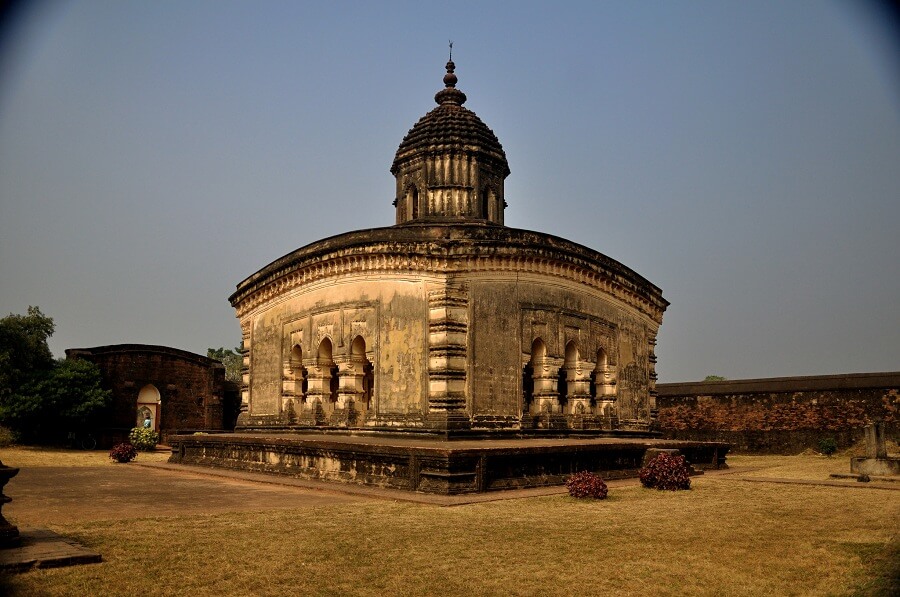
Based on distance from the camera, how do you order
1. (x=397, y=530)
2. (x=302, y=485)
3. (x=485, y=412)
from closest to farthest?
(x=397, y=530) → (x=302, y=485) → (x=485, y=412)

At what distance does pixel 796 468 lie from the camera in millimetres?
18422

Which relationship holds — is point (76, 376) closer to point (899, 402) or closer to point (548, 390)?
point (548, 390)

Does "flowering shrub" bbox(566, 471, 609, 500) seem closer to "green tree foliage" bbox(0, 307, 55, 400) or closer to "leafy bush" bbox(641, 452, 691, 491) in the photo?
"leafy bush" bbox(641, 452, 691, 491)

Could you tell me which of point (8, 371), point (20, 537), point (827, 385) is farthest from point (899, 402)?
point (8, 371)

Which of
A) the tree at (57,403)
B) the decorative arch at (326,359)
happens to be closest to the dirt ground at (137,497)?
the decorative arch at (326,359)

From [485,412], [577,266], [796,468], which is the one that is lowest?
[796,468]

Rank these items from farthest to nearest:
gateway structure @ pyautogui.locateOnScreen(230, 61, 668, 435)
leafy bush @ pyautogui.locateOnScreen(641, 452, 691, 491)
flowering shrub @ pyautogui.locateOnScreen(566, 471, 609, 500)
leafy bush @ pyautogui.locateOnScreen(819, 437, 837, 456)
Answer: leafy bush @ pyautogui.locateOnScreen(819, 437, 837, 456), gateway structure @ pyautogui.locateOnScreen(230, 61, 668, 435), leafy bush @ pyautogui.locateOnScreen(641, 452, 691, 491), flowering shrub @ pyautogui.locateOnScreen(566, 471, 609, 500)

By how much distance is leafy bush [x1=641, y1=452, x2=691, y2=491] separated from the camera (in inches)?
471

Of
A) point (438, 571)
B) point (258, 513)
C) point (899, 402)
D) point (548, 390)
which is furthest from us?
point (899, 402)

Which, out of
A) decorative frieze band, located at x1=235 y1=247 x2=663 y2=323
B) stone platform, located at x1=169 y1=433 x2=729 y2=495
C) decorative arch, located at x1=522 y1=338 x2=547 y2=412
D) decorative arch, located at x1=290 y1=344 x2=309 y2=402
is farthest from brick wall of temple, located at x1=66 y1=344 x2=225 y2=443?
decorative arch, located at x1=522 y1=338 x2=547 y2=412

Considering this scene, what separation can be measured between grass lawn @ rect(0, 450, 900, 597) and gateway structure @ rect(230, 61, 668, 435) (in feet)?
18.9

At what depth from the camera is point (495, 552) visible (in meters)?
6.46

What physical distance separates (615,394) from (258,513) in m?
12.1

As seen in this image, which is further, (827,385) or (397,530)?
(827,385)
